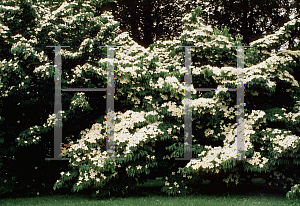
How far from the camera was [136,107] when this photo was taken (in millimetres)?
8672

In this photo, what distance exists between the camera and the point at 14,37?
26.6 feet

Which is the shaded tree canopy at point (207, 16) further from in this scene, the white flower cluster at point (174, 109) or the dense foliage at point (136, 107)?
the white flower cluster at point (174, 109)

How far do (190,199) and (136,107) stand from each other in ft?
10.1

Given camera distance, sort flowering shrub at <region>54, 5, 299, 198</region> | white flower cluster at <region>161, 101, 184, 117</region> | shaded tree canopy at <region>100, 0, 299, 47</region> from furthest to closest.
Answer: shaded tree canopy at <region>100, 0, 299, 47</region>, white flower cluster at <region>161, 101, 184, 117</region>, flowering shrub at <region>54, 5, 299, 198</region>

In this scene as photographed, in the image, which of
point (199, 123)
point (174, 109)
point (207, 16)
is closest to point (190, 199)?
point (199, 123)

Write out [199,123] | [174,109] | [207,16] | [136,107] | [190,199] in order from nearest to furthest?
[190,199], [174,109], [199,123], [136,107], [207,16]

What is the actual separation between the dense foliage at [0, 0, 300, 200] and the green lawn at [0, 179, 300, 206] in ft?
1.24

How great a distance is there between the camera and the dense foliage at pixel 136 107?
24.8ft

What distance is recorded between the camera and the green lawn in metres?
7.11

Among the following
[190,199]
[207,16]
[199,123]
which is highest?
[207,16]

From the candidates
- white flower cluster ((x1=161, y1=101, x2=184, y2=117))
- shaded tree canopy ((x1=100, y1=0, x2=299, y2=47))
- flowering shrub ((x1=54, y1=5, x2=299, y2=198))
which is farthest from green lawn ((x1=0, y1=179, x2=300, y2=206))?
shaded tree canopy ((x1=100, y1=0, x2=299, y2=47))

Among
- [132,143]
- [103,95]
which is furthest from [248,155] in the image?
[103,95]

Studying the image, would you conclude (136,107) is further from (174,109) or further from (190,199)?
(190,199)

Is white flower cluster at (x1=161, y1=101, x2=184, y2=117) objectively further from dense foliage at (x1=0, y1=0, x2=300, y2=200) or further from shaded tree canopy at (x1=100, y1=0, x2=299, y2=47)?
shaded tree canopy at (x1=100, y1=0, x2=299, y2=47)
